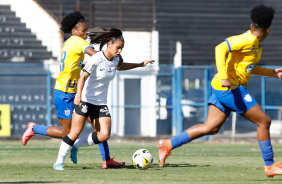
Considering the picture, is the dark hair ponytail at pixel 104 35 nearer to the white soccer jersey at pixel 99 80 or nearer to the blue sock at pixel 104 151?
the white soccer jersey at pixel 99 80

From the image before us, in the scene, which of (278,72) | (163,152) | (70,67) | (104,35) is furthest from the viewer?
(70,67)

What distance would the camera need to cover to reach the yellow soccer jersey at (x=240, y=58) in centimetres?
721

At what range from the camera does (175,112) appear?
64.4ft

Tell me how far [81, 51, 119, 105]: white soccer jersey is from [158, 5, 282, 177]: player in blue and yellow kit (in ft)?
4.81

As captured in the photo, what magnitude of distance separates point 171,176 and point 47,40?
16.2 metres

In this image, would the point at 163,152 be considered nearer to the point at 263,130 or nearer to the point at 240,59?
the point at 263,130

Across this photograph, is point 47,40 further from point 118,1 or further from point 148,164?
point 148,164

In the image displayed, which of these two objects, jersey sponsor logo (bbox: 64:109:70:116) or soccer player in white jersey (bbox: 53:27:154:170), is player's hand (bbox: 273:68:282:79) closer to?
soccer player in white jersey (bbox: 53:27:154:170)

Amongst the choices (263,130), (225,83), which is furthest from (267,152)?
(225,83)

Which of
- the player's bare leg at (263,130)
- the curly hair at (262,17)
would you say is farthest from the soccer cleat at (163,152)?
the curly hair at (262,17)

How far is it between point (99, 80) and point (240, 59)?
75.3 inches

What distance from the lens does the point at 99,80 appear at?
8.10 meters

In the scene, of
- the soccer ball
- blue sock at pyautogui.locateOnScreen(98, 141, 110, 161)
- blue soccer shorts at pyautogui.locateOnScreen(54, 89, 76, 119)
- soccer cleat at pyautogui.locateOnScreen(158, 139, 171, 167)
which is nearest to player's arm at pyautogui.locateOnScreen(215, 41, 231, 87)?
soccer cleat at pyautogui.locateOnScreen(158, 139, 171, 167)

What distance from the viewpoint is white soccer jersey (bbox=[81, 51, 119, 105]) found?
8031 mm
